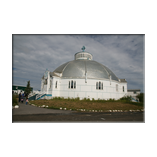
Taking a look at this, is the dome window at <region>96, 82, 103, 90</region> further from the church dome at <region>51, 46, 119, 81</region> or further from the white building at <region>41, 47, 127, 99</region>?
the church dome at <region>51, 46, 119, 81</region>

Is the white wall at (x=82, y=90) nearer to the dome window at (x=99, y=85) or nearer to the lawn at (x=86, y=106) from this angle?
the dome window at (x=99, y=85)

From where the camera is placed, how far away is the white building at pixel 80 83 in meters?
21.4

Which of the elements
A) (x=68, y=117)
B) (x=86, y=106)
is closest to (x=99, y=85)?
(x=86, y=106)

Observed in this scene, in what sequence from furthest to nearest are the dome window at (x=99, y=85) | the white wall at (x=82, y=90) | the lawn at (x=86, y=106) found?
the dome window at (x=99, y=85), the white wall at (x=82, y=90), the lawn at (x=86, y=106)

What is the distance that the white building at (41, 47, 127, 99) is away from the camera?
2142 cm

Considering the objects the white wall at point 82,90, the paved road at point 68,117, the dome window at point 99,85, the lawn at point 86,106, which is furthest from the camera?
the dome window at point 99,85

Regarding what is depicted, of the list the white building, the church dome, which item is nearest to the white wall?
the white building

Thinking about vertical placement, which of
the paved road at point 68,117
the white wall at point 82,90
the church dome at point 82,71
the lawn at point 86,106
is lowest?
the lawn at point 86,106

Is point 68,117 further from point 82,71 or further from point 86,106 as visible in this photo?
point 82,71

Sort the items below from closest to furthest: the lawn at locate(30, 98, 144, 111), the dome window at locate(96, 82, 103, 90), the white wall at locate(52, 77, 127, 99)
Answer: the lawn at locate(30, 98, 144, 111)
the white wall at locate(52, 77, 127, 99)
the dome window at locate(96, 82, 103, 90)

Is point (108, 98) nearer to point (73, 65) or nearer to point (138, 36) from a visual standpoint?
point (73, 65)

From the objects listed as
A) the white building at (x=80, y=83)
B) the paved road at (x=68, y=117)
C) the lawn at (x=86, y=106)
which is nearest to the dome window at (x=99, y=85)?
the white building at (x=80, y=83)
